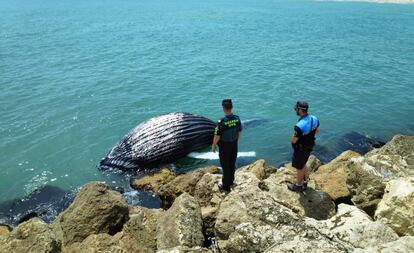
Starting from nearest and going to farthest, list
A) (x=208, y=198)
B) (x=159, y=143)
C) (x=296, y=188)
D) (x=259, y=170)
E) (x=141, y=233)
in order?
(x=141, y=233)
(x=296, y=188)
(x=208, y=198)
(x=259, y=170)
(x=159, y=143)

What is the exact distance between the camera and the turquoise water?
18.5m

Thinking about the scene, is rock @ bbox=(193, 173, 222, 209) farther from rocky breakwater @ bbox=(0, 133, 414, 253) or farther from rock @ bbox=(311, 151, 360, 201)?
rock @ bbox=(311, 151, 360, 201)

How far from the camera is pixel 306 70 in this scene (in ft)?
104

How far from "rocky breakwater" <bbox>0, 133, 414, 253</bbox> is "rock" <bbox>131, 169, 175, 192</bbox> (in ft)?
8.23

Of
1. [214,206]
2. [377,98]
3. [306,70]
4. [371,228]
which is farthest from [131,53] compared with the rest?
[371,228]

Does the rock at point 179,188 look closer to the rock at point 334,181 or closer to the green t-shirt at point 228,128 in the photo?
the green t-shirt at point 228,128

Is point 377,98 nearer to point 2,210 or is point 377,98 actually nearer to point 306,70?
point 306,70

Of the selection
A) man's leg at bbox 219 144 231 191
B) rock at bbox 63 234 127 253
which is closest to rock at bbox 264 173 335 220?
man's leg at bbox 219 144 231 191

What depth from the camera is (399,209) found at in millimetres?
8414

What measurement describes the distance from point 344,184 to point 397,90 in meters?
18.7

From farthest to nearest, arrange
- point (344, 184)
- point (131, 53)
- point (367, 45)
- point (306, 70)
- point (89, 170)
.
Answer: point (367, 45), point (131, 53), point (306, 70), point (89, 170), point (344, 184)

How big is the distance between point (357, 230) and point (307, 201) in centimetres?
198

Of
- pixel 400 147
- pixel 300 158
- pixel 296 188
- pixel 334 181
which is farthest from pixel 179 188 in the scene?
pixel 400 147

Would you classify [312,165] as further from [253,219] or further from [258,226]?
[258,226]
